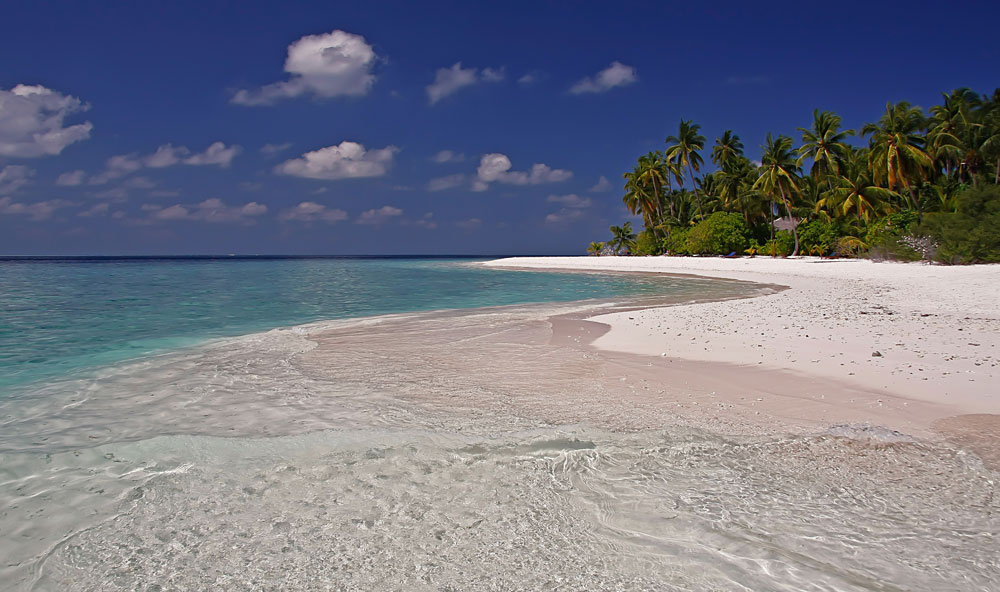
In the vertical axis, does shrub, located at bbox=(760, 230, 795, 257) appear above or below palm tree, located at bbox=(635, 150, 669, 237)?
below

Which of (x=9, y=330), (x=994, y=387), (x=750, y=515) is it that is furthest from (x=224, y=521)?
(x=9, y=330)

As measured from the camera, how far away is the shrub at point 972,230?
78.3ft

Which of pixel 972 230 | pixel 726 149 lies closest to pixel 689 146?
→ pixel 726 149

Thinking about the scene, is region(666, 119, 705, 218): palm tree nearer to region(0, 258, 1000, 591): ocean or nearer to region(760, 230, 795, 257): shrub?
region(760, 230, 795, 257): shrub

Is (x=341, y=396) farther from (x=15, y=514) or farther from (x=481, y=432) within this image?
(x=15, y=514)

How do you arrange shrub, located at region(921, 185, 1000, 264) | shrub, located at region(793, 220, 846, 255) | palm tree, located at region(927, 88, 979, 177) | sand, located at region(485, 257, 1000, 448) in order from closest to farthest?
sand, located at region(485, 257, 1000, 448), shrub, located at region(921, 185, 1000, 264), palm tree, located at region(927, 88, 979, 177), shrub, located at region(793, 220, 846, 255)

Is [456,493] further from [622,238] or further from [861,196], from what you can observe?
[622,238]

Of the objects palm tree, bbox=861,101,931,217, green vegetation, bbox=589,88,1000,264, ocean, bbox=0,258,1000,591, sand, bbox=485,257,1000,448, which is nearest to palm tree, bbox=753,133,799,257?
green vegetation, bbox=589,88,1000,264

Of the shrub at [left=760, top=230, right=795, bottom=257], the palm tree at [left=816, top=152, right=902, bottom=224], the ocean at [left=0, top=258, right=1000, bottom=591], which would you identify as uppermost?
the palm tree at [left=816, top=152, right=902, bottom=224]

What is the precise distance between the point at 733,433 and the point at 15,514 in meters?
5.69

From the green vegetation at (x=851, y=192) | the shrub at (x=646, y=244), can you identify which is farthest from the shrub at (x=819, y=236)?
the shrub at (x=646, y=244)

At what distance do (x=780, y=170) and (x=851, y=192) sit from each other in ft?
21.5

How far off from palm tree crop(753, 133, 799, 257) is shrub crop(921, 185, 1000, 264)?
2097 centimetres

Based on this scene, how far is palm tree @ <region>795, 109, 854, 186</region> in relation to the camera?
47.0 m
